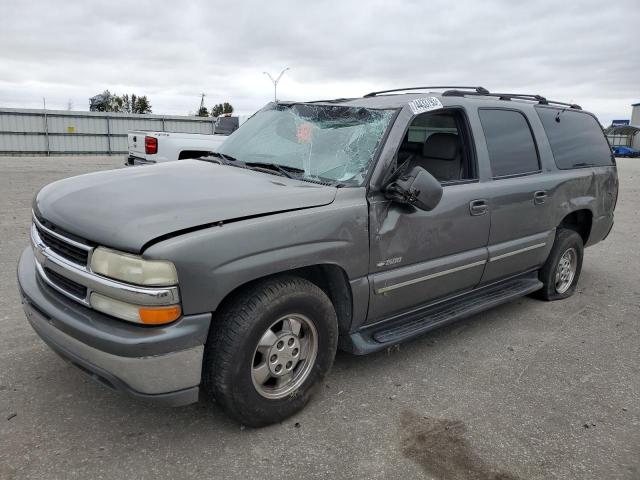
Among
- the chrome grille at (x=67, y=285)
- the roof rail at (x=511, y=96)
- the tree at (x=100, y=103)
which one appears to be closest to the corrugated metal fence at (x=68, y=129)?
the roof rail at (x=511, y=96)

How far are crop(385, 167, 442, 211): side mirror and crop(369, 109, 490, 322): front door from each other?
0.36 ft

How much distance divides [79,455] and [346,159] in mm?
2199

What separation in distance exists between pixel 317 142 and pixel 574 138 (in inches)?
114

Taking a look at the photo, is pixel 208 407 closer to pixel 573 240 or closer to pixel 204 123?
pixel 573 240

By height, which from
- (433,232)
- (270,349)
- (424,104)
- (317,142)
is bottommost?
(270,349)

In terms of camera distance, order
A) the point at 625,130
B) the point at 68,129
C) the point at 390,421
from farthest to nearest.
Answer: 1. the point at 625,130
2. the point at 68,129
3. the point at 390,421

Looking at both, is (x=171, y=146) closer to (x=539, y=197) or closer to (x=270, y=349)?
(x=539, y=197)

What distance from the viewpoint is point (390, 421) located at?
3014 millimetres

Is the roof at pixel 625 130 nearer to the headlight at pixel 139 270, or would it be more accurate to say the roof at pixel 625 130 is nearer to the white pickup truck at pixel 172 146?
the white pickup truck at pixel 172 146

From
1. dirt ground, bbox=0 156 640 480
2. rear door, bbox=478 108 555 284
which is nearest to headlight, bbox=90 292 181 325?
dirt ground, bbox=0 156 640 480

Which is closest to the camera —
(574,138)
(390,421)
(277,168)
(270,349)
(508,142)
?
(270,349)

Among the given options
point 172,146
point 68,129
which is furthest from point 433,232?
point 68,129

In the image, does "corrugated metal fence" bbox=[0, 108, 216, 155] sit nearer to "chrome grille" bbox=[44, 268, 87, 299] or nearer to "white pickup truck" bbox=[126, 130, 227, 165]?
"white pickup truck" bbox=[126, 130, 227, 165]

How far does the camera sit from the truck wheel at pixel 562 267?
4.91 m
